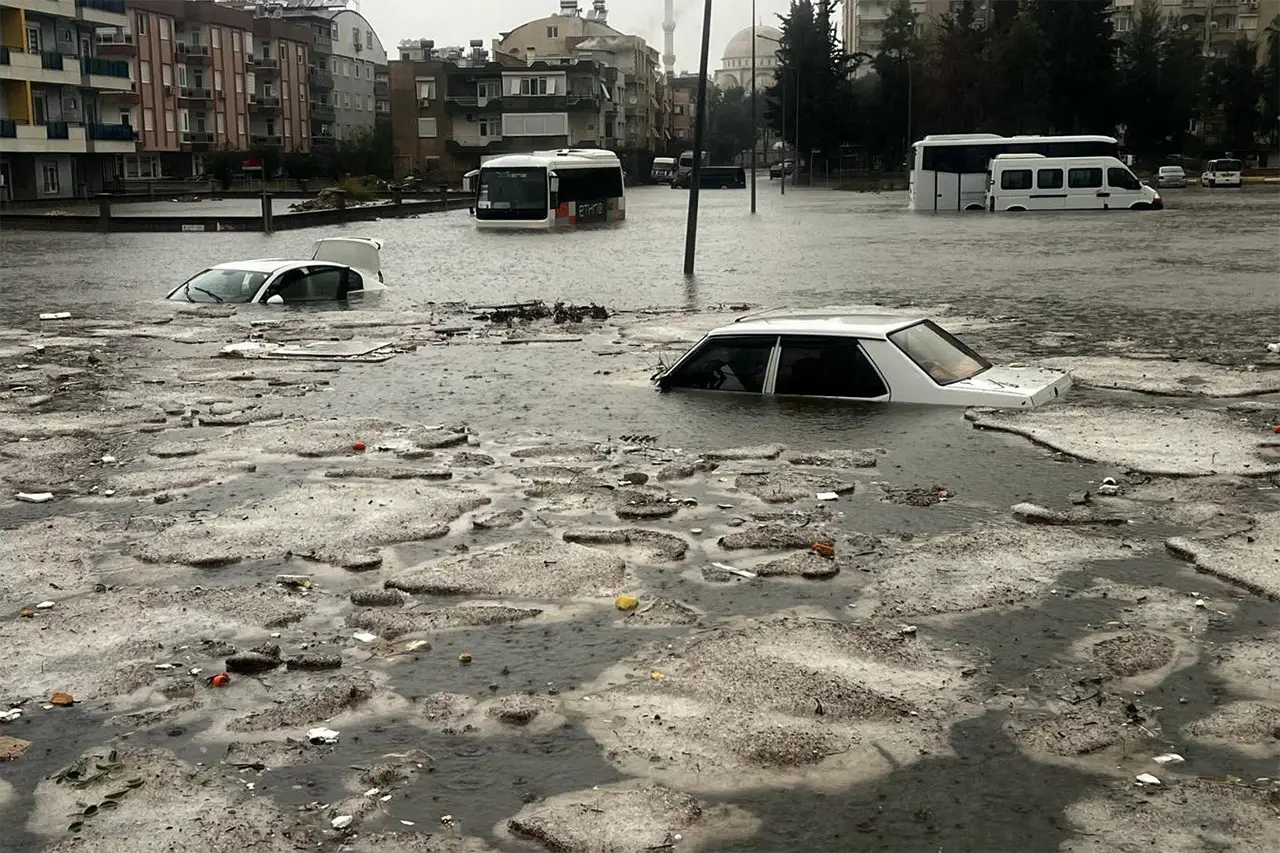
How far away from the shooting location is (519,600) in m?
8.14

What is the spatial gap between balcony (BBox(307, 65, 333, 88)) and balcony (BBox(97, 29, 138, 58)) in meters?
28.6

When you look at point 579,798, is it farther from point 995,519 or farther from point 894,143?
point 894,143

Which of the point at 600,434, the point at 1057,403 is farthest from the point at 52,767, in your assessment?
the point at 1057,403

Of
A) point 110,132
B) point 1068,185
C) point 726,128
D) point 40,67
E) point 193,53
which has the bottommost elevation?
point 1068,185

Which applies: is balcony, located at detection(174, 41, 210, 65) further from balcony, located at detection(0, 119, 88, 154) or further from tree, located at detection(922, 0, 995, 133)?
tree, located at detection(922, 0, 995, 133)

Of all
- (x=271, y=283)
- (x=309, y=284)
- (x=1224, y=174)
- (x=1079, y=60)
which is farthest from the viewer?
(x=1079, y=60)

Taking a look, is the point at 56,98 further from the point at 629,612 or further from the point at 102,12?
the point at 629,612

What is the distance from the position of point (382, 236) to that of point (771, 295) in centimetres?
2375

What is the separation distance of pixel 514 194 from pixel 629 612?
151 feet

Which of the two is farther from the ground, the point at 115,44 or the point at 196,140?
the point at 115,44

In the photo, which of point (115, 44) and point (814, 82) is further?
point (814, 82)

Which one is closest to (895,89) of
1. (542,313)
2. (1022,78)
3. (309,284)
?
(1022,78)

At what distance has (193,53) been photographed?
Answer: 324ft

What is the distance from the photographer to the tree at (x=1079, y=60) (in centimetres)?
9519
